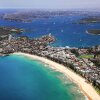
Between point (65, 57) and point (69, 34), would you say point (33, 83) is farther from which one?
point (69, 34)

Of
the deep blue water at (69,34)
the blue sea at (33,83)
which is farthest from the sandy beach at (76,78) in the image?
the deep blue water at (69,34)

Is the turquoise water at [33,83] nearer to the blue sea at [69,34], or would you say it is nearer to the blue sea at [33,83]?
the blue sea at [33,83]

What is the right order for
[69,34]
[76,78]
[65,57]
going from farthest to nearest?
[69,34] < [65,57] < [76,78]

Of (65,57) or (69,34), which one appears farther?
(69,34)

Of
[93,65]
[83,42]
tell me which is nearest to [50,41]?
[83,42]

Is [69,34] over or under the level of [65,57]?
under

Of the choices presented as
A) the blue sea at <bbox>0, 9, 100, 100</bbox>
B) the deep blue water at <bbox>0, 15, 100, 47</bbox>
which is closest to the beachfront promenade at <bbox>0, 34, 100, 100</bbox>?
the blue sea at <bbox>0, 9, 100, 100</bbox>

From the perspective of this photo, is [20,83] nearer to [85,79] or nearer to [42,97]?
[42,97]

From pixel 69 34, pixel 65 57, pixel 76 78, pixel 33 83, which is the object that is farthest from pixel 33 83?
pixel 69 34
